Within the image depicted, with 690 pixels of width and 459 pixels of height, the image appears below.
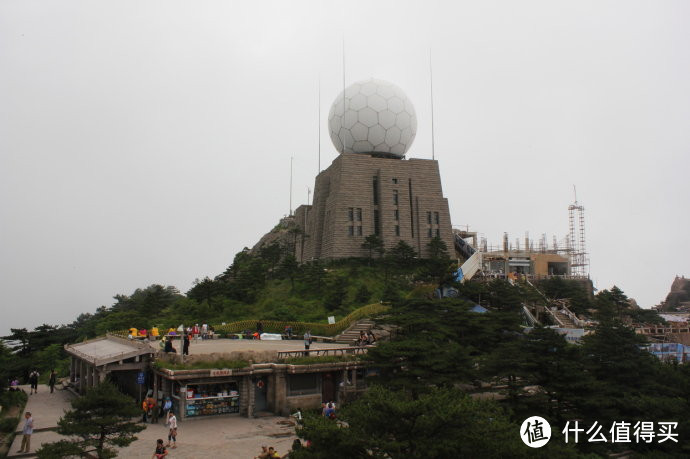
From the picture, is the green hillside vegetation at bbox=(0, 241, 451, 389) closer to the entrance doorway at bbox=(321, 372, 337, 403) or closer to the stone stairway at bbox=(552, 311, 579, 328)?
the stone stairway at bbox=(552, 311, 579, 328)

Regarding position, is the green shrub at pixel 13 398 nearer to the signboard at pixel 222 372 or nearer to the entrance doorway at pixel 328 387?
the signboard at pixel 222 372

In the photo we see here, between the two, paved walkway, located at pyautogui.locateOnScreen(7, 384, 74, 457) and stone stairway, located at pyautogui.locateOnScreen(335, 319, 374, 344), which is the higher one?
stone stairway, located at pyautogui.locateOnScreen(335, 319, 374, 344)

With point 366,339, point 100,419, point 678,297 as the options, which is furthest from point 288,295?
point 678,297

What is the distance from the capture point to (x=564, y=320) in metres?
35.4

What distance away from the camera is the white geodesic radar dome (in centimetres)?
5047

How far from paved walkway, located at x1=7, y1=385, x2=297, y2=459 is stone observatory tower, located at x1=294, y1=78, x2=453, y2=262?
94.3ft

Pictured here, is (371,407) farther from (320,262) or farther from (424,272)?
(320,262)

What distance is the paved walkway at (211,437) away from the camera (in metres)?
16.1

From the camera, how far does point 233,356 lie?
70.0 ft

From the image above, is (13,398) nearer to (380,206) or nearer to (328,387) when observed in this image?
(328,387)

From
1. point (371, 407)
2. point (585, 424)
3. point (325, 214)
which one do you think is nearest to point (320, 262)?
point (325, 214)

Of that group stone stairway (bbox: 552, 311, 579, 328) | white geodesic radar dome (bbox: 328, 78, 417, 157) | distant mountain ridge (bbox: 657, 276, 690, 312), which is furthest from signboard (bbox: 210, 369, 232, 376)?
distant mountain ridge (bbox: 657, 276, 690, 312)

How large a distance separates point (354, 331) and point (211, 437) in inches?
595

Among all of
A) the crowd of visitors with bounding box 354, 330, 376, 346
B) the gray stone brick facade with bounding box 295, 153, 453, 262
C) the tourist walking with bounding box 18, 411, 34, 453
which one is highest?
the gray stone brick facade with bounding box 295, 153, 453, 262
